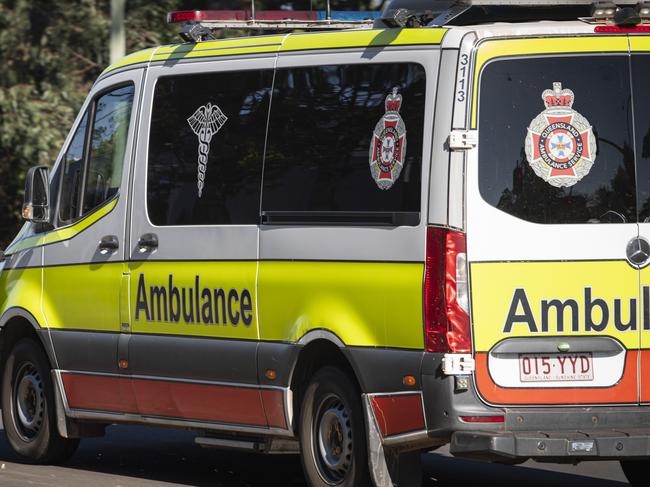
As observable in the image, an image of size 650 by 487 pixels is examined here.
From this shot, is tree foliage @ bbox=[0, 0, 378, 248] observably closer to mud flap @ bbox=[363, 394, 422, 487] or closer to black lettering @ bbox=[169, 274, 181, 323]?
black lettering @ bbox=[169, 274, 181, 323]

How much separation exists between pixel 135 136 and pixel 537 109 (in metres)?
2.98

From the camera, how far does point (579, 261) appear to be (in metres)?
7.72

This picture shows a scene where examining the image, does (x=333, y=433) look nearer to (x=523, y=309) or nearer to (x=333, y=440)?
(x=333, y=440)

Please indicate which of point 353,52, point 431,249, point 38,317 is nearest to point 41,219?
point 38,317

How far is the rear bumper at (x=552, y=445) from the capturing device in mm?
7551

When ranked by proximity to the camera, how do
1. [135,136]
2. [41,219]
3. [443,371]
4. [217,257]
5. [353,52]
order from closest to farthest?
1. [443,371]
2. [353,52]
3. [217,257]
4. [135,136]
5. [41,219]

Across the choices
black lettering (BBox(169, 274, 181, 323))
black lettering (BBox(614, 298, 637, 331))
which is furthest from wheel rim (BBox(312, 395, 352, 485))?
black lettering (BBox(614, 298, 637, 331))

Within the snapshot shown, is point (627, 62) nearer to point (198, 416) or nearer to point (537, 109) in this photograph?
point (537, 109)

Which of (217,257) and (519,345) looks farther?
(217,257)

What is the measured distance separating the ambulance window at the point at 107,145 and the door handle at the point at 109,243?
284 millimetres

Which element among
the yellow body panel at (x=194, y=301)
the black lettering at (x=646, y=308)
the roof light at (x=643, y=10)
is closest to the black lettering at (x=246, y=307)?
the yellow body panel at (x=194, y=301)

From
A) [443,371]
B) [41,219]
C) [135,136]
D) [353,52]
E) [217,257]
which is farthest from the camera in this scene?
[41,219]

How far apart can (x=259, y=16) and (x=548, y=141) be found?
2877 millimetres

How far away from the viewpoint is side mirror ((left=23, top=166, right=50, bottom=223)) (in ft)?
34.0
